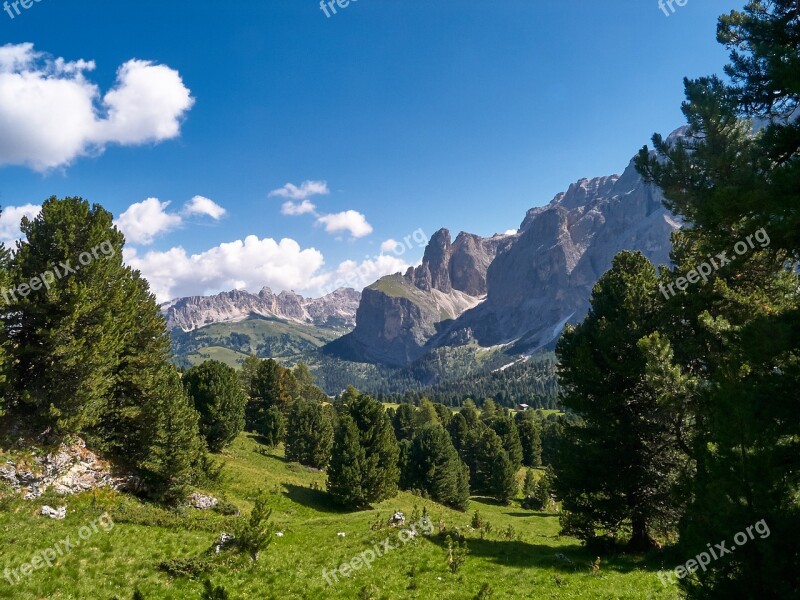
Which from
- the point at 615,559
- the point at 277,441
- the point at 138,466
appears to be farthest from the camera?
the point at 277,441

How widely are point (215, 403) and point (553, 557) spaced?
38843mm

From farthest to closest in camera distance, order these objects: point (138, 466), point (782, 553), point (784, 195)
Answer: point (138, 466) < point (784, 195) < point (782, 553)

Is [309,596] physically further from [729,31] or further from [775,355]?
[729,31]

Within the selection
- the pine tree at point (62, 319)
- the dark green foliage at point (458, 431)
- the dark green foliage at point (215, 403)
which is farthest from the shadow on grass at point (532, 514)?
the pine tree at point (62, 319)

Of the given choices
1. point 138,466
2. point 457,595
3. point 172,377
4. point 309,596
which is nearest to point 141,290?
point 172,377

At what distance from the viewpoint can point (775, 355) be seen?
29.2ft

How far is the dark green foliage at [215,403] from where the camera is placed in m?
45.5

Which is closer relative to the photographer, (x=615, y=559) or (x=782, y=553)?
(x=782, y=553)

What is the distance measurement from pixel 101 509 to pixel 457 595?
19.6 metres

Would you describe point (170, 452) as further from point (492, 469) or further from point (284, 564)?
point (492, 469)

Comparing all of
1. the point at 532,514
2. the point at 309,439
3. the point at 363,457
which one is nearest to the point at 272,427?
the point at 309,439

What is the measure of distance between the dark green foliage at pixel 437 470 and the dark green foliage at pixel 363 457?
15.6 m

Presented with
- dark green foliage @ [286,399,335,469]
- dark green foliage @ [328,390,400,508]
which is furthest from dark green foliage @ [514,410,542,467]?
dark green foliage @ [328,390,400,508]

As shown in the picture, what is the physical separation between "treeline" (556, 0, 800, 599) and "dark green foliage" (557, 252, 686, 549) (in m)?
0.07
